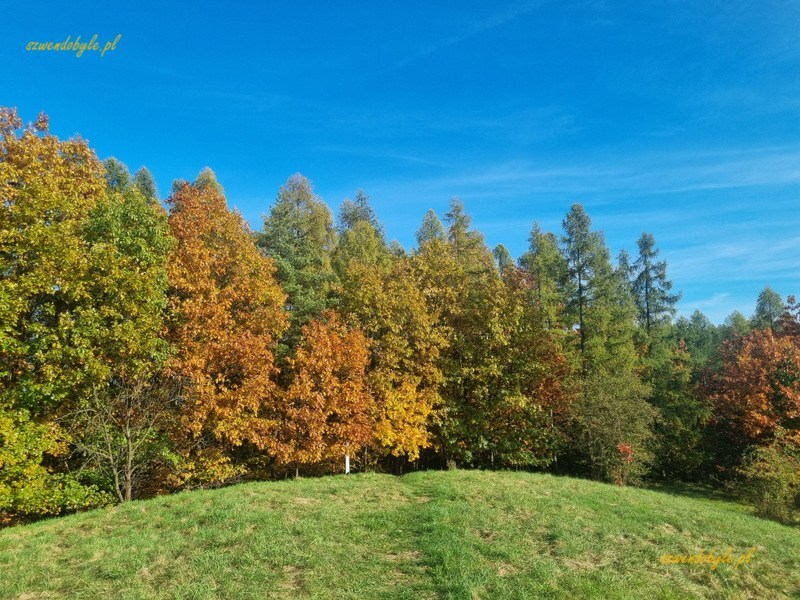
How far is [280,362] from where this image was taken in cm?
2480

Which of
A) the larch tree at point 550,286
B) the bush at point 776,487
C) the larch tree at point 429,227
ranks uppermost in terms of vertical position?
the larch tree at point 429,227

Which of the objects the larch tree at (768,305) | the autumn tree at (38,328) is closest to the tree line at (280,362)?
the autumn tree at (38,328)

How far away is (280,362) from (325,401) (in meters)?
4.46

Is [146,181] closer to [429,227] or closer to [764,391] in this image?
[429,227]

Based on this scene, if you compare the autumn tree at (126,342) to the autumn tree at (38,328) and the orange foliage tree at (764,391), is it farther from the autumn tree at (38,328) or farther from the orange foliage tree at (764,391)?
the orange foliage tree at (764,391)

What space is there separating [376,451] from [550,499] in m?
12.6

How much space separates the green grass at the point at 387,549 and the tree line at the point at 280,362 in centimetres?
471

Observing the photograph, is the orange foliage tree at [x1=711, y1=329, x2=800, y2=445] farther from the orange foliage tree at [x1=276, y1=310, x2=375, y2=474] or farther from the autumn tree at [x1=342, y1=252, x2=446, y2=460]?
the orange foliage tree at [x1=276, y1=310, x2=375, y2=474]

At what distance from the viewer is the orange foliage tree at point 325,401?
828 inches

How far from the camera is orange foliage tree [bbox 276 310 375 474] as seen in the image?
69.0 ft

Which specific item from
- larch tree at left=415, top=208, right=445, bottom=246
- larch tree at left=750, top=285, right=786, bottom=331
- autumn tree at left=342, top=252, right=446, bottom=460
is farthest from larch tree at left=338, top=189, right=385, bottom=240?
larch tree at left=750, top=285, right=786, bottom=331

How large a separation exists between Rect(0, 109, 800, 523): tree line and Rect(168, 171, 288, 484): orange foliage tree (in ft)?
0.31

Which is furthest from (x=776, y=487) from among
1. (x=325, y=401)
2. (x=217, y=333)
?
(x=217, y=333)

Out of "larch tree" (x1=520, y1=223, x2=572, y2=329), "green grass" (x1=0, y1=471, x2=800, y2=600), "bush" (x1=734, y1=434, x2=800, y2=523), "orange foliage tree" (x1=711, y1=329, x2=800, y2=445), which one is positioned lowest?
"bush" (x1=734, y1=434, x2=800, y2=523)
